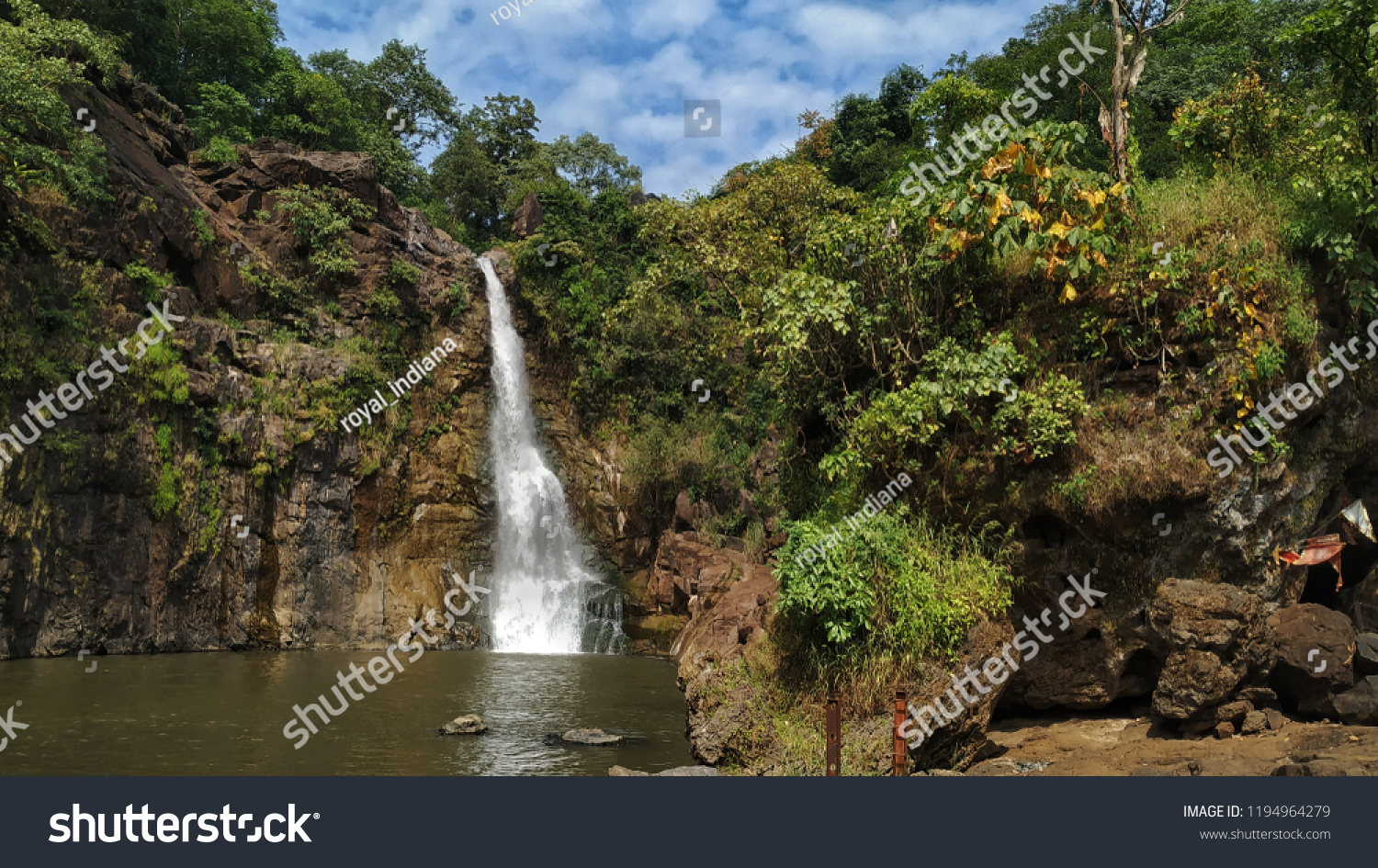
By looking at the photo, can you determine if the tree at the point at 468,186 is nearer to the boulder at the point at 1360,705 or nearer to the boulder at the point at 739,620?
the boulder at the point at 739,620

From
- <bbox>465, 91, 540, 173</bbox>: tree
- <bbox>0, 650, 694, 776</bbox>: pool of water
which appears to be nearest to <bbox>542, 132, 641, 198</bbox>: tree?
<bbox>465, 91, 540, 173</bbox>: tree

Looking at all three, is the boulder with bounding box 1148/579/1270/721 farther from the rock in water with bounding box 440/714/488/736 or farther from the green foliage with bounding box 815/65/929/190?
the green foliage with bounding box 815/65/929/190

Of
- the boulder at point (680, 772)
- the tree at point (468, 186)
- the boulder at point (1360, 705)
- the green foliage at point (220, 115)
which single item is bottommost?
the boulder at point (680, 772)

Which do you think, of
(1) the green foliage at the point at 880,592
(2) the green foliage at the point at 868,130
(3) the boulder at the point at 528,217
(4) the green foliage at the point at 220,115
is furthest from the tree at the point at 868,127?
(1) the green foliage at the point at 880,592

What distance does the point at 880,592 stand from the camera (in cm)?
836

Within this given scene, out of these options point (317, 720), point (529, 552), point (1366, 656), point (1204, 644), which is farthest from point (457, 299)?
point (1366, 656)

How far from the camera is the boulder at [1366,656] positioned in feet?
29.7

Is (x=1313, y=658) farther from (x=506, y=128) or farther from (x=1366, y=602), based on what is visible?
(x=506, y=128)

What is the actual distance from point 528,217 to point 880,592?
25912mm

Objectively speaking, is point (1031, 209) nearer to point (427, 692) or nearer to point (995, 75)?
point (427, 692)

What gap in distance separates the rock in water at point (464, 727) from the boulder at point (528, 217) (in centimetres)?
2367

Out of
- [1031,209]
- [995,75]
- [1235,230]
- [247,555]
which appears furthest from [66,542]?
[995,75]

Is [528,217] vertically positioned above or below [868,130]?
below

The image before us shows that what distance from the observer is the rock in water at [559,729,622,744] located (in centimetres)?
945
